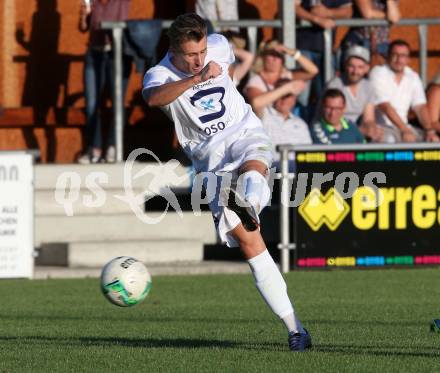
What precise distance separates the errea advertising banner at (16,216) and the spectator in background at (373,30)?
15.4 feet

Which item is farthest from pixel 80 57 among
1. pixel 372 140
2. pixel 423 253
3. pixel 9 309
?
pixel 9 309

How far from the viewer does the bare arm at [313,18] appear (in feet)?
53.4

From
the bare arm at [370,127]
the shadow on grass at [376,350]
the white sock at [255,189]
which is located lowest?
the shadow on grass at [376,350]

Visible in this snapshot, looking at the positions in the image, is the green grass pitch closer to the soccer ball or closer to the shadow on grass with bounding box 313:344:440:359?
the shadow on grass with bounding box 313:344:440:359

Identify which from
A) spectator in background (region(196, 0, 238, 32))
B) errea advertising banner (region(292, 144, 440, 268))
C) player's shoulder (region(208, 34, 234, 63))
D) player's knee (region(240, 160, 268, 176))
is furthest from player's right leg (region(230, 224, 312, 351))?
spectator in background (region(196, 0, 238, 32))

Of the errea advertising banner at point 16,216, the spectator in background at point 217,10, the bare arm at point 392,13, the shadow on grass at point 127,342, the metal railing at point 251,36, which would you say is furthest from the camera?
the bare arm at point 392,13

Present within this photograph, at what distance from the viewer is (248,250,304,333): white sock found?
27.8 ft

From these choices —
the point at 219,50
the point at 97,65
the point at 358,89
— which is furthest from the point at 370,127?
the point at 219,50

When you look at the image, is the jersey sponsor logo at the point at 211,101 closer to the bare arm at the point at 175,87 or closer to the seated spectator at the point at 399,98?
the bare arm at the point at 175,87

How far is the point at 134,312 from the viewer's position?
37.0 feet

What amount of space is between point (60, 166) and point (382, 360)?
8.45 meters

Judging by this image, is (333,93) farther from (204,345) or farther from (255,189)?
(255,189)

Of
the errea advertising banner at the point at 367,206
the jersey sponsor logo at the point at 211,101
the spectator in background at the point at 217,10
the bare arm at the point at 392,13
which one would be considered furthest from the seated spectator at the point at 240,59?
the jersey sponsor logo at the point at 211,101

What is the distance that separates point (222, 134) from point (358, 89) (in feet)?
22.9
